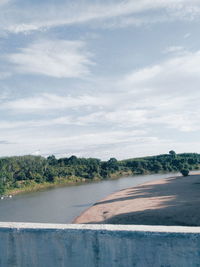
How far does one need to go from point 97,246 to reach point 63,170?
64.9 meters

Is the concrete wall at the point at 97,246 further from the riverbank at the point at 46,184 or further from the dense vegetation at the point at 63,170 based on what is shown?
the riverbank at the point at 46,184

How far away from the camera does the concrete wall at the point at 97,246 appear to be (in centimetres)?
364

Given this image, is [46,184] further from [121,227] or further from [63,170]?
[121,227]

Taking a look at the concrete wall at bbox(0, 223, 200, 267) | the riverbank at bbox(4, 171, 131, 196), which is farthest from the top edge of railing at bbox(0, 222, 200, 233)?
the riverbank at bbox(4, 171, 131, 196)

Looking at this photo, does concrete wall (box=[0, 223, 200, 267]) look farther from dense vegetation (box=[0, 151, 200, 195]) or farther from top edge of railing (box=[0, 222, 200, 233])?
dense vegetation (box=[0, 151, 200, 195])

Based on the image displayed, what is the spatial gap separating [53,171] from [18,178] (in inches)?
344

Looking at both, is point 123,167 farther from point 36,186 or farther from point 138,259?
point 138,259

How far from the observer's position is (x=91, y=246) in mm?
3920

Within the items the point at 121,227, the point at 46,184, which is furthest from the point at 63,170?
the point at 121,227

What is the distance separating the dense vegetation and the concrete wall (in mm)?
40834

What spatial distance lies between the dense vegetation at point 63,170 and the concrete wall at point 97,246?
4083 cm

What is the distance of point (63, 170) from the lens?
222 ft

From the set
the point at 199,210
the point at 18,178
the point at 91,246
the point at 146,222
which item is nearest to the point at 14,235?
the point at 91,246

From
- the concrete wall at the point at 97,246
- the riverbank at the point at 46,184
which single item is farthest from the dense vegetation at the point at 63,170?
the concrete wall at the point at 97,246
